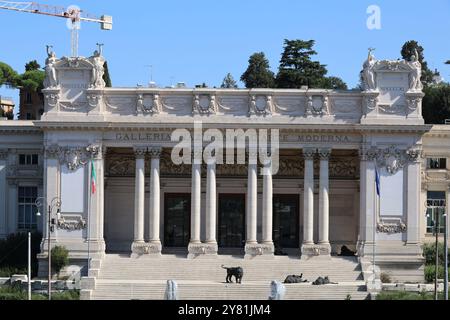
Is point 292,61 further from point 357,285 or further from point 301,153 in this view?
point 357,285

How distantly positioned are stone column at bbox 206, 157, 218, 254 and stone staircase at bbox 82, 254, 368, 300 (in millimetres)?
1382

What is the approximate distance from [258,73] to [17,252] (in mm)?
54233

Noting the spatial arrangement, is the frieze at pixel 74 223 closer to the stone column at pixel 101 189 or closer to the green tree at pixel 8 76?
the stone column at pixel 101 189

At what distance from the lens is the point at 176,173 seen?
82.2 metres

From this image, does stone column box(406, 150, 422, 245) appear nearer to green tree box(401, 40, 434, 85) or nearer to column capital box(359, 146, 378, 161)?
column capital box(359, 146, 378, 161)

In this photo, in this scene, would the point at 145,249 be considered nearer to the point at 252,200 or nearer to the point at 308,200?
the point at 252,200

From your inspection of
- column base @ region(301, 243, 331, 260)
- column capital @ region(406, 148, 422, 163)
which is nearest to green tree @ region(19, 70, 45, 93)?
column base @ region(301, 243, 331, 260)

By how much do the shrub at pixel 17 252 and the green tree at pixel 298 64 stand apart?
45007 millimetres

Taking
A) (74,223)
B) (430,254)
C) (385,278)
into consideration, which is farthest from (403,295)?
(74,223)

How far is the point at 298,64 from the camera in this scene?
122250mm

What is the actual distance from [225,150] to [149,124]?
17.1 feet

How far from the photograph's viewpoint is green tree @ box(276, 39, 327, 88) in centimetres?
12012

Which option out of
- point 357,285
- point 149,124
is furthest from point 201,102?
point 357,285
